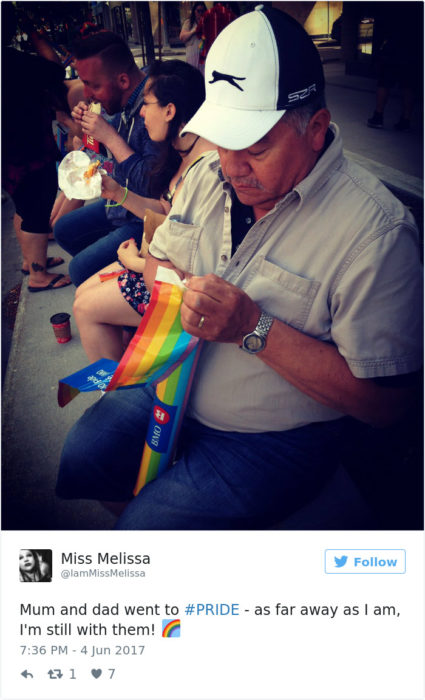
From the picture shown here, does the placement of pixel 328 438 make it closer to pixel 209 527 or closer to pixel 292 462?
pixel 292 462

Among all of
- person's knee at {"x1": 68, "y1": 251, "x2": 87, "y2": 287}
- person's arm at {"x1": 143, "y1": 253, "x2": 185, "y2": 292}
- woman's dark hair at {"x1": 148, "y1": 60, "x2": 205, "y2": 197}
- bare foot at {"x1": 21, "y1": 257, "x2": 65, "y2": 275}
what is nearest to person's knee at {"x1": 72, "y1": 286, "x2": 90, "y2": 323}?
person's knee at {"x1": 68, "y1": 251, "x2": 87, "y2": 287}

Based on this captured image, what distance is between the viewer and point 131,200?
2.14m

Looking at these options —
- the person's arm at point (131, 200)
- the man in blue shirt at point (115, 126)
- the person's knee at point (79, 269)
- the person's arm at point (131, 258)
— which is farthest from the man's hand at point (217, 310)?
the person's knee at point (79, 269)

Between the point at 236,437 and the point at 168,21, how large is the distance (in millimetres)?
22685

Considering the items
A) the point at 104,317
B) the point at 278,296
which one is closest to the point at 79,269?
the point at 104,317

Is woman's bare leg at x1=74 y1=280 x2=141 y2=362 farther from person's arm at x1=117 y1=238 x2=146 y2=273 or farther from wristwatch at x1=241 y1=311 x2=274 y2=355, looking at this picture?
wristwatch at x1=241 y1=311 x2=274 y2=355

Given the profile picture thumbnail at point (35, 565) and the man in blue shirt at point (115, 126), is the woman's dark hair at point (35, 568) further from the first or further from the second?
the man in blue shirt at point (115, 126)

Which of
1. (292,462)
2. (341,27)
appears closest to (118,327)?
(292,462)

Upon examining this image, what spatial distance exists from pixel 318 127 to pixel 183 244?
0.46 meters

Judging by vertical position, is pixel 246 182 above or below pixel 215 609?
above

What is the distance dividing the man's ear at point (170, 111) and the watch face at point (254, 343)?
53.0 inches

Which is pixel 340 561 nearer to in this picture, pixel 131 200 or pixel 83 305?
pixel 83 305

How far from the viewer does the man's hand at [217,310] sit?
1054 millimetres

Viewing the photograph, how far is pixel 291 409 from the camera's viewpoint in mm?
1205
